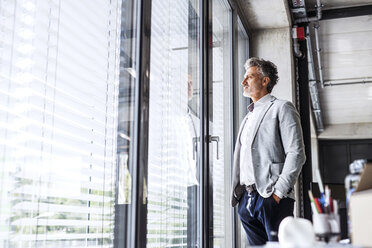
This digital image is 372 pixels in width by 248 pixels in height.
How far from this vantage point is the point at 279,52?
4840mm

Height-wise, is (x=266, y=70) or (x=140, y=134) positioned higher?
(x=266, y=70)

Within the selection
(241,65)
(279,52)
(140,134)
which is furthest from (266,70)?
(279,52)

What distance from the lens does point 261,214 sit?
2.57 meters

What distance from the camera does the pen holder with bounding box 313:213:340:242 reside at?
3.78 feet

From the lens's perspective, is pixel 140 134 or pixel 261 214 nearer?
pixel 140 134

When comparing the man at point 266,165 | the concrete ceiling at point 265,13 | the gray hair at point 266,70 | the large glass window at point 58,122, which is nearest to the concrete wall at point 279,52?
the concrete ceiling at point 265,13

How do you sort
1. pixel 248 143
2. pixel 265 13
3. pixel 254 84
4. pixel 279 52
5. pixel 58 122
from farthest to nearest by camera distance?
pixel 279 52 < pixel 265 13 < pixel 254 84 < pixel 248 143 < pixel 58 122

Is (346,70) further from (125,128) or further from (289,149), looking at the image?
(125,128)

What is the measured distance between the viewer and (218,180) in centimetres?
347

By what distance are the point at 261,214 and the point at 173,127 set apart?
638 mm

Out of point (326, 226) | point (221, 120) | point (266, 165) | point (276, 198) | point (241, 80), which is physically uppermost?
point (241, 80)

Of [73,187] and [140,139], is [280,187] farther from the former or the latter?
[73,187]

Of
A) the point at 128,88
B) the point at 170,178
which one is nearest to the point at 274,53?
the point at 170,178

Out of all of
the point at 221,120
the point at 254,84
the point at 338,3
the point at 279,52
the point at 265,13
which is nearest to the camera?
the point at 254,84
